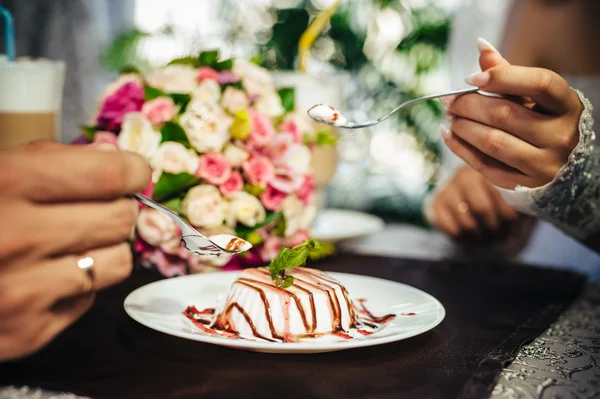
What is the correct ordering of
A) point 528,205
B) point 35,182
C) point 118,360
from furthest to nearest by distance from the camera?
point 528,205, point 118,360, point 35,182

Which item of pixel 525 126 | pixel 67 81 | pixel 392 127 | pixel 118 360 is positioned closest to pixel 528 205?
pixel 525 126

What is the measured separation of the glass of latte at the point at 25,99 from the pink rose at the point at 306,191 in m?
0.53

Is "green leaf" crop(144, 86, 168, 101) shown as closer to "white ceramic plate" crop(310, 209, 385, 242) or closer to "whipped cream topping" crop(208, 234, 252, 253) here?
"whipped cream topping" crop(208, 234, 252, 253)

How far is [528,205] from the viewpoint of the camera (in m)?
1.12

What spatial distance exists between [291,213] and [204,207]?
20 centimetres

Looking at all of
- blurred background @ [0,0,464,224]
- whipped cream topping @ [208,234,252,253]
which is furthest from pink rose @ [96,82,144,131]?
blurred background @ [0,0,464,224]

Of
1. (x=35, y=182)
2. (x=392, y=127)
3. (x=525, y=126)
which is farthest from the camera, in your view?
(x=392, y=127)

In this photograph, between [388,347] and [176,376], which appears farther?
[388,347]

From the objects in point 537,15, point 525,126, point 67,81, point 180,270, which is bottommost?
point 180,270

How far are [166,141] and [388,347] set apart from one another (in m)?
0.59

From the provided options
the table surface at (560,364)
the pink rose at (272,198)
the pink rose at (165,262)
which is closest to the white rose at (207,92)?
the pink rose at (272,198)

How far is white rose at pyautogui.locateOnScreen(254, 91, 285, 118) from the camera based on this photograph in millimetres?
1294

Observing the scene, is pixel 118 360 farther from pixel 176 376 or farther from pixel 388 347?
pixel 388 347

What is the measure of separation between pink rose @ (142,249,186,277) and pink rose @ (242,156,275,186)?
0.21 metres
